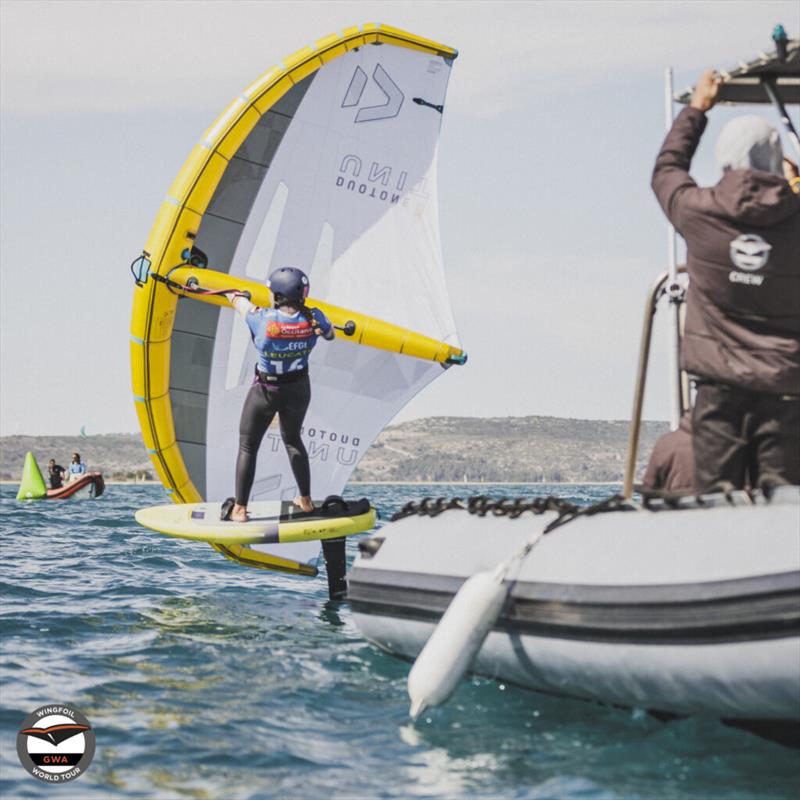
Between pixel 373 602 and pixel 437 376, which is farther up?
pixel 437 376

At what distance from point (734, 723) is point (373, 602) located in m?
2.31

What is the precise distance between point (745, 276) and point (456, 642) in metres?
2.27

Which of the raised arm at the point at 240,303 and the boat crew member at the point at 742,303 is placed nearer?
the boat crew member at the point at 742,303

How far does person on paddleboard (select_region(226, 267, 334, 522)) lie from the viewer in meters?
9.65

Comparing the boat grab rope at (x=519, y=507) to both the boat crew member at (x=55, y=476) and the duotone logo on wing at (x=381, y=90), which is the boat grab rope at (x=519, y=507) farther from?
the boat crew member at (x=55, y=476)

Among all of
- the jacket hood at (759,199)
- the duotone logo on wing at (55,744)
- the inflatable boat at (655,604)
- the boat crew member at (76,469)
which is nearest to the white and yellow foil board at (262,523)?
the inflatable boat at (655,604)

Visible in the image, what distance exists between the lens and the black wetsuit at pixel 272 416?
9781mm

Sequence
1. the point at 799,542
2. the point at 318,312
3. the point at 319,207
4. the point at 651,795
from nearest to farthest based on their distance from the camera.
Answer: the point at 651,795, the point at 799,542, the point at 318,312, the point at 319,207

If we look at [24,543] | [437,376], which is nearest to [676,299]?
[437,376]

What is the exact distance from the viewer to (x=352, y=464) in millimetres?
12031

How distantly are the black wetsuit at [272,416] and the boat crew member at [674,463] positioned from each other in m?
3.75

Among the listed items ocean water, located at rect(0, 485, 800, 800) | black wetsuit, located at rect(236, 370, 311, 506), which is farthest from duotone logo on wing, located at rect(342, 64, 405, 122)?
ocean water, located at rect(0, 485, 800, 800)

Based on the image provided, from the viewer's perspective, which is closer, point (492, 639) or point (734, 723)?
point (734, 723)

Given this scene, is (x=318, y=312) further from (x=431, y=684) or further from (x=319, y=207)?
(x=431, y=684)
